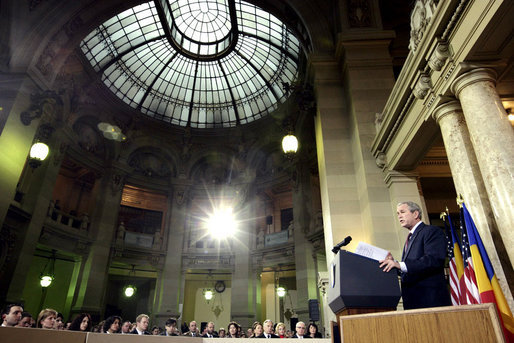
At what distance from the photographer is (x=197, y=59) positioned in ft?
71.3

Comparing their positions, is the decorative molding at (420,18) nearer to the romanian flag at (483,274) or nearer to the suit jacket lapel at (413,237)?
the romanian flag at (483,274)

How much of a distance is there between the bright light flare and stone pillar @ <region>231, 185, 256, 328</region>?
1.89 feet

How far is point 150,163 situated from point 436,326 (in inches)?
885

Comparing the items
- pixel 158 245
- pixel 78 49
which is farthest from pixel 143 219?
pixel 78 49

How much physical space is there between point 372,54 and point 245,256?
14.1 metres

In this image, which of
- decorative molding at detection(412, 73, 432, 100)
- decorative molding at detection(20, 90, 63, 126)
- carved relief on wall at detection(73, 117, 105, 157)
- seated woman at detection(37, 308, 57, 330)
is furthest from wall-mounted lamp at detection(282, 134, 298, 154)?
carved relief on wall at detection(73, 117, 105, 157)

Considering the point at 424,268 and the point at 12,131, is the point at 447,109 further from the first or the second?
the point at 12,131

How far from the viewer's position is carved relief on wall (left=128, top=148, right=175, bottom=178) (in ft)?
71.8

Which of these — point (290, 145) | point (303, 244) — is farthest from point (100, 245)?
point (290, 145)

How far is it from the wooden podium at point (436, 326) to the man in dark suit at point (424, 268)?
746mm

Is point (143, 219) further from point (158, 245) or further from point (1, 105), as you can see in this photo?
point (1, 105)

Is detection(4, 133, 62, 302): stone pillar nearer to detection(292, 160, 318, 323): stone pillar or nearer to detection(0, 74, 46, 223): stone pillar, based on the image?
detection(0, 74, 46, 223): stone pillar

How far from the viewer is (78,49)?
17.7 m

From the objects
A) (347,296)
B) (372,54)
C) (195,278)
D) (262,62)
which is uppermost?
(262,62)
